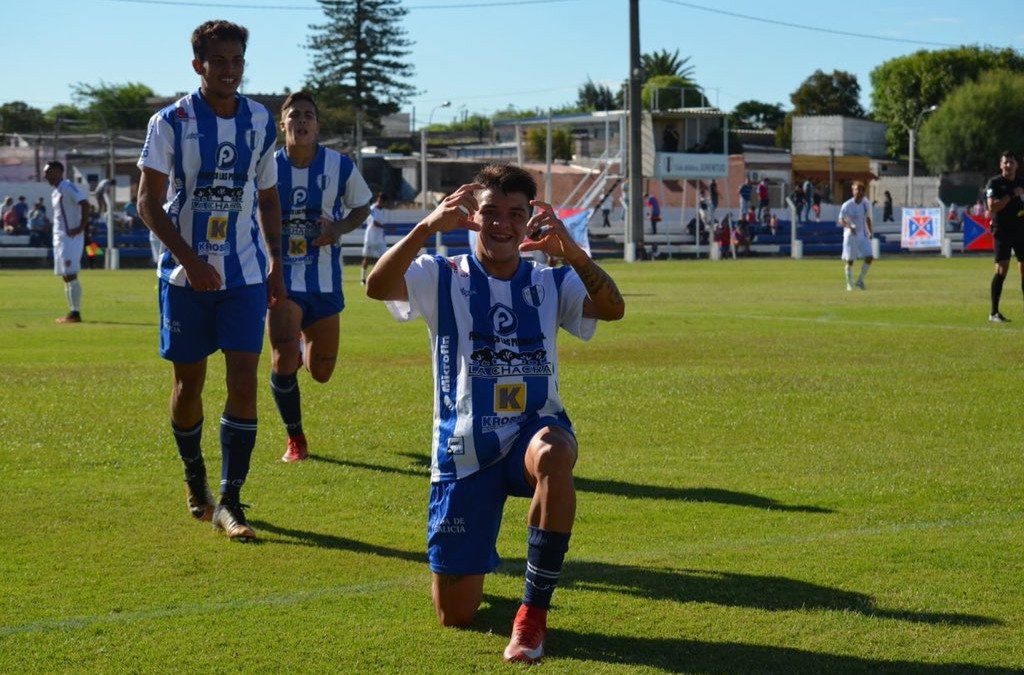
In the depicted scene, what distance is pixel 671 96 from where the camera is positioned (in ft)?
282

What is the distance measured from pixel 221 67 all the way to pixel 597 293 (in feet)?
8.52

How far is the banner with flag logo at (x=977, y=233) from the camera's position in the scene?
50.5 metres

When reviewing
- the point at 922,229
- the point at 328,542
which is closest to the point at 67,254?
the point at 328,542

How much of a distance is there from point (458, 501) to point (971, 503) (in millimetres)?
3393

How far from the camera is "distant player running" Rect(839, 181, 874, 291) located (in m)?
30.4

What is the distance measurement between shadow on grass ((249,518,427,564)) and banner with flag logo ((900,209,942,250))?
51.8 metres

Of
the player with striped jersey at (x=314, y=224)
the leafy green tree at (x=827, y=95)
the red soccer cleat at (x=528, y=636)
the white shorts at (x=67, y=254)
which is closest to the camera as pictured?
the red soccer cleat at (x=528, y=636)

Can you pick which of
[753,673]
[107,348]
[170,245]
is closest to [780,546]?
[753,673]

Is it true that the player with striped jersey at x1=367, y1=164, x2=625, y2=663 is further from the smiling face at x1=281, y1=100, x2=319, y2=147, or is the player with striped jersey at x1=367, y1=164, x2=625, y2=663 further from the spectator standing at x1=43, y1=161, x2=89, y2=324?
the spectator standing at x1=43, y1=161, x2=89, y2=324

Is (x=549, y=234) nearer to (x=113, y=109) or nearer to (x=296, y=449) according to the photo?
(x=296, y=449)

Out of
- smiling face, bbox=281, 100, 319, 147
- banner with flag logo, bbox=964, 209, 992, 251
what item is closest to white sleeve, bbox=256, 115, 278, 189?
smiling face, bbox=281, 100, 319, 147

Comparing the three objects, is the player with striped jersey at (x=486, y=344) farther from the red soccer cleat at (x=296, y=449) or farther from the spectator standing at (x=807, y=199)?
the spectator standing at (x=807, y=199)

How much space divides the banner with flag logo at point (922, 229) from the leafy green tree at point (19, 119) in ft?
257

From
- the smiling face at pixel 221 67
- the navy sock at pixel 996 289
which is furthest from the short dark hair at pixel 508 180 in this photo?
the navy sock at pixel 996 289
